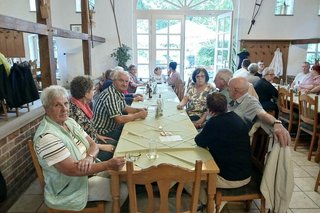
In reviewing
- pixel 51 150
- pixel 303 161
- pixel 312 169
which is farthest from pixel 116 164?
pixel 303 161

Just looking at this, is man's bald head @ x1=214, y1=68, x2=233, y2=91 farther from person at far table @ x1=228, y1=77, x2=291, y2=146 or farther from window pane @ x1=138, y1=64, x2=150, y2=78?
window pane @ x1=138, y1=64, x2=150, y2=78

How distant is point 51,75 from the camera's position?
337cm

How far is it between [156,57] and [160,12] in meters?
1.23

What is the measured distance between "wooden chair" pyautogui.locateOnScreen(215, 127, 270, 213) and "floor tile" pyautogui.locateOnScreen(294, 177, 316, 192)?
1.02 meters

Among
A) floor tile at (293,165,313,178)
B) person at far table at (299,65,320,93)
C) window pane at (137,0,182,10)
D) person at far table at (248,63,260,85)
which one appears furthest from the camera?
window pane at (137,0,182,10)

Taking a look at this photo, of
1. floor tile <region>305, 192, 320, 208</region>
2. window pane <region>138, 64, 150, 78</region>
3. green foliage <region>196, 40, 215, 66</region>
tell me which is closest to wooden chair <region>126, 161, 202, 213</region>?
floor tile <region>305, 192, 320, 208</region>

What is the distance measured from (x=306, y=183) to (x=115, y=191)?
230 cm

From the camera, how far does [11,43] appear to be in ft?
23.4

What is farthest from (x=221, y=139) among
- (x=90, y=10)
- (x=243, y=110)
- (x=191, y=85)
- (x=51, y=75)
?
(x=90, y=10)

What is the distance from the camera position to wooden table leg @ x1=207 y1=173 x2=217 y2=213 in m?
1.71

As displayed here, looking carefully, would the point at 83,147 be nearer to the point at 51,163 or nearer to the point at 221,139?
the point at 51,163

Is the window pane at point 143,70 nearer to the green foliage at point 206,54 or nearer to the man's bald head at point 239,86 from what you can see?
the green foliage at point 206,54

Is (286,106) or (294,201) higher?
(286,106)

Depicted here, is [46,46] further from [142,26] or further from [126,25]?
[142,26]
